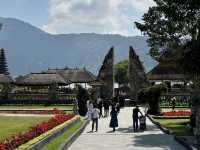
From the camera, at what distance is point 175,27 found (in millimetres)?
32219

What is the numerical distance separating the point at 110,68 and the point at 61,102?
442 inches

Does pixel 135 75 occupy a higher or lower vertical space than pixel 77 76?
lower

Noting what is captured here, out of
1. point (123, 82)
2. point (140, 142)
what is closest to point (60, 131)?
point (140, 142)

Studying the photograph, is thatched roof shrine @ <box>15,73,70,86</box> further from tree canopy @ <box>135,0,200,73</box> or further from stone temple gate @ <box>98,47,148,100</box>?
tree canopy @ <box>135,0,200,73</box>

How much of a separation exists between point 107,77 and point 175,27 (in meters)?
39.2

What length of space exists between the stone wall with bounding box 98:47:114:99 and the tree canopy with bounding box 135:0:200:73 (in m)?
33.4

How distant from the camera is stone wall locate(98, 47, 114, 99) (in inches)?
2717

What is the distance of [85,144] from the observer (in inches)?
917

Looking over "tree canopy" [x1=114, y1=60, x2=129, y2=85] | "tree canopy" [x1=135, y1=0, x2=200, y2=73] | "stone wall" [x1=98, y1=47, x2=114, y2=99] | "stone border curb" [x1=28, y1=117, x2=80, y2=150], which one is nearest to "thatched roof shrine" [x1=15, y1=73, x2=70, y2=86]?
"stone wall" [x1=98, y1=47, x2=114, y2=99]

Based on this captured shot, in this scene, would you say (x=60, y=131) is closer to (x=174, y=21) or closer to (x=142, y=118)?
(x=142, y=118)

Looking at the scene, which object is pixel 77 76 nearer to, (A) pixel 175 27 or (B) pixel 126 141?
(A) pixel 175 27

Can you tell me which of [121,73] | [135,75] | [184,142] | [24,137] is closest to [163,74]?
[135,75]

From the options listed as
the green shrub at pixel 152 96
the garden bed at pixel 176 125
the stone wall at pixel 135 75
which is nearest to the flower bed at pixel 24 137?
the garden bed at pixel 176 125

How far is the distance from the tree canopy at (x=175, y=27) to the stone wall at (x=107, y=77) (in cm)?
3336
